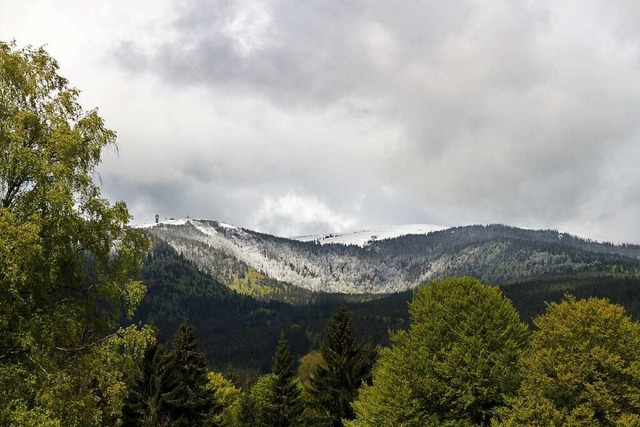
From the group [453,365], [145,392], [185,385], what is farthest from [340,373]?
[145,392]

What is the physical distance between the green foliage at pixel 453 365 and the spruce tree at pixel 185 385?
605 inches

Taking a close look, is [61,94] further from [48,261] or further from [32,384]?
[32,384]

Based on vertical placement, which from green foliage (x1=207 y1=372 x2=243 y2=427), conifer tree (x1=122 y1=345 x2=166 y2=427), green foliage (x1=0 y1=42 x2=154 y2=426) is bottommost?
green foliage (x1=207 y1=372 x2=243 y2=427)

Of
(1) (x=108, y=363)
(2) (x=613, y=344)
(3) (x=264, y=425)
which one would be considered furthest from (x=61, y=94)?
(3) (x=264, y=425)

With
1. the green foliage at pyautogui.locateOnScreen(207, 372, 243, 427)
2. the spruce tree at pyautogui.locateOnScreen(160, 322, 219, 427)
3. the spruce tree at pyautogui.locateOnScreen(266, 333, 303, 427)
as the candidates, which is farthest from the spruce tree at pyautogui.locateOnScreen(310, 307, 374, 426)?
the green foliage at pyautogui.locateOnScreen(207, 372, 243, 427)

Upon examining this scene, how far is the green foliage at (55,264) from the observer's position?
14195 millimetres

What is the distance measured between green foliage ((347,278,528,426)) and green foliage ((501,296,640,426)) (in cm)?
279

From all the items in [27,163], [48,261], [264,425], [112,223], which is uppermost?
[27,163]

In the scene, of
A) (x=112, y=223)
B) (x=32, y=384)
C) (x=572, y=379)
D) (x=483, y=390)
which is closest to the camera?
(x=32, y=384)

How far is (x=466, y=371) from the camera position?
32906 mm

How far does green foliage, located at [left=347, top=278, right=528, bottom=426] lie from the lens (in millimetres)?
33031

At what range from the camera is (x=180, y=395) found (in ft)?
142

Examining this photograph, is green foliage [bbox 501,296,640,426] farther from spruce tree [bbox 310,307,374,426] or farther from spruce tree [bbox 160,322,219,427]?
spruce tree [bbox 160,322,219,427]

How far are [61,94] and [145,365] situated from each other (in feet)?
99.3
